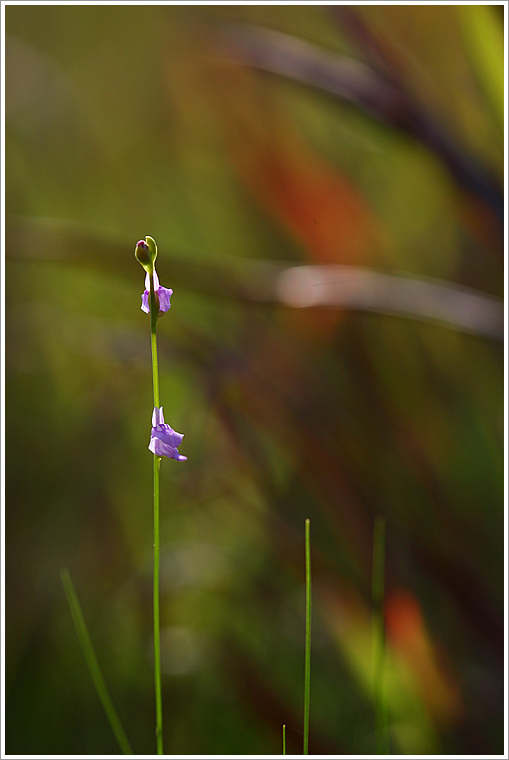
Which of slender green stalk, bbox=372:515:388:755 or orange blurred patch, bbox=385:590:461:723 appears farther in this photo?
orange blurred patch, bbox=385:590:461:723

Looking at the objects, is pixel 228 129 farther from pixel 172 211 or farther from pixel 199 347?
pixel 199 347

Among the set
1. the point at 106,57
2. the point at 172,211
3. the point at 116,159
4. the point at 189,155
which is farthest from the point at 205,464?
the point at 106,57

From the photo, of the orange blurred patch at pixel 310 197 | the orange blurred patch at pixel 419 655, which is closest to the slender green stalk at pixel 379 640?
the orange blurred patch at pixel 419 655

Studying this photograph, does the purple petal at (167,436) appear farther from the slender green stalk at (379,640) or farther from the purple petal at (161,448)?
the slender green stalk at (379,640)

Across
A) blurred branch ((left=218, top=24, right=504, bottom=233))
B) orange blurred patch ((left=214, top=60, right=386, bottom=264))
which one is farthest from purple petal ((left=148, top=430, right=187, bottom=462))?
orange blurred patch ((left=214, top=60, right=386, bottom=264))

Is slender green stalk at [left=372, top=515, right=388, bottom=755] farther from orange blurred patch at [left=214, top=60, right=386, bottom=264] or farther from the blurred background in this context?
orange blurred patch at [left=214, top=60, right=386, bottom=264]

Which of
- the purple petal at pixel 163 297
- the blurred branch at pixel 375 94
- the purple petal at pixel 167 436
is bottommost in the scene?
the purple petal at pixel 167 436

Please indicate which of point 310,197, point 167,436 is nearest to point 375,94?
point 310,197
